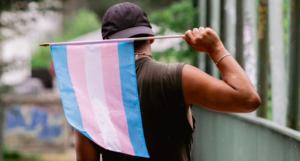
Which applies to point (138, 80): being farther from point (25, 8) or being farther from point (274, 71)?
point (25, 8)

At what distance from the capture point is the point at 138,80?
2002 millimetres

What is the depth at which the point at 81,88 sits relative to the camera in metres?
2.17

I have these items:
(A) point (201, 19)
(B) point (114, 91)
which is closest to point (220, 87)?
(B) point (114, 91)

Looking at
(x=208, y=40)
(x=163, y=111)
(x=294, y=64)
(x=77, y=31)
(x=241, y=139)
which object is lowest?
(x=77, y=31)

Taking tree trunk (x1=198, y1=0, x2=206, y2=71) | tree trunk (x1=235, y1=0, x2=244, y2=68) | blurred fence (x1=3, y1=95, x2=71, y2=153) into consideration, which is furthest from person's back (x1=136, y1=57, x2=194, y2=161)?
blurred fence (x1=3, y1=95, x2=71, y2=153)

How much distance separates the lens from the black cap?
2.11m

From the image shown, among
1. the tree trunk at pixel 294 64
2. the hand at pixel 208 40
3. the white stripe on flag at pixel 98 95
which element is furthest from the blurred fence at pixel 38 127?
the hand at pixel 208 40

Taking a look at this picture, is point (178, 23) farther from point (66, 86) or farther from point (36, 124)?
point (36, 124)

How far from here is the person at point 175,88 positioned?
176 cm

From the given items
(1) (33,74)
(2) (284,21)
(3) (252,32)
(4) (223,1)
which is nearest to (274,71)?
(2) (284,21)

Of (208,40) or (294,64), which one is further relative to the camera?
(294,64)

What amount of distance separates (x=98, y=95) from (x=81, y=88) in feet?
0.45

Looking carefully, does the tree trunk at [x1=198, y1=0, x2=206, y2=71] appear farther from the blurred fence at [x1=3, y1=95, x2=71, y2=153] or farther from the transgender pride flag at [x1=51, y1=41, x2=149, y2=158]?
the blurred fence at [x1=3, y1=95, x2=71, y2=153]

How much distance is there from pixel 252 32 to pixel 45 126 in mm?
7240
